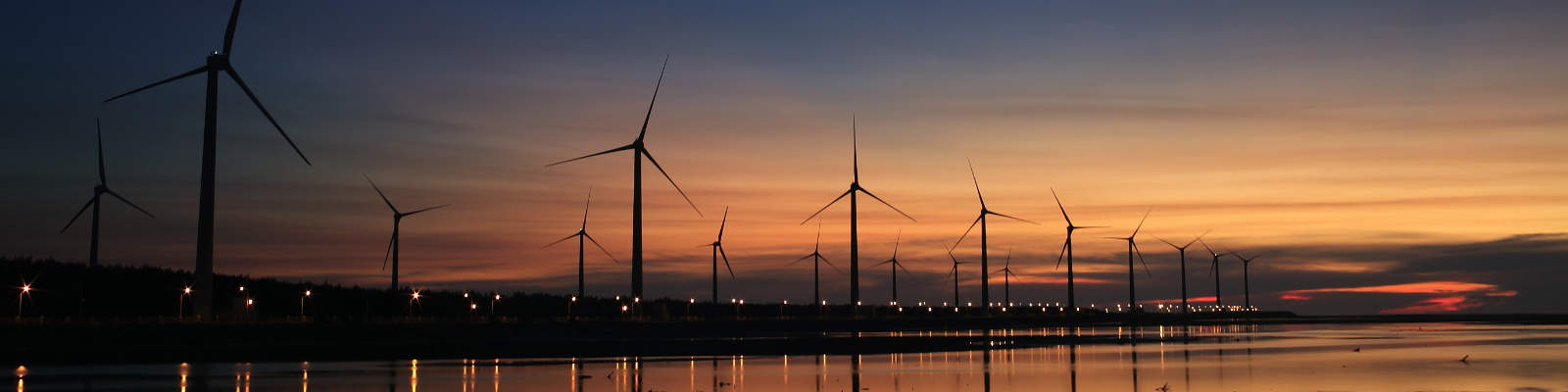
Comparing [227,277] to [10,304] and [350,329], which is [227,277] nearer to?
[10,304]

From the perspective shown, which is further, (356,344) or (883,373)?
(356,344)

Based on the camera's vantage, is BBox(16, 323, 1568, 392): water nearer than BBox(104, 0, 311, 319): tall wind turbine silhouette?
Yes

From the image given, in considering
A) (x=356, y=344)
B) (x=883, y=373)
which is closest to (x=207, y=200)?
(x=356, y=344)

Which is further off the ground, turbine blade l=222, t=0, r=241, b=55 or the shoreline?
turbine blade l=222, t=0, r=241, b=55

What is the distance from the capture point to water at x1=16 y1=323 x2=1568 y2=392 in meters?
40.5

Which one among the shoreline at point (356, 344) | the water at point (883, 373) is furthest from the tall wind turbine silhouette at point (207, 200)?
the water at point (883, 373)

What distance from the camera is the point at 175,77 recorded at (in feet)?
275

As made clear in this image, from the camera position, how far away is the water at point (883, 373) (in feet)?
133

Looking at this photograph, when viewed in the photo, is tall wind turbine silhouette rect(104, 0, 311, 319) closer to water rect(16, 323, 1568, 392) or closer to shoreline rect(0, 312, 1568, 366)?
shoreline rect(0, 312, 1568, 366)

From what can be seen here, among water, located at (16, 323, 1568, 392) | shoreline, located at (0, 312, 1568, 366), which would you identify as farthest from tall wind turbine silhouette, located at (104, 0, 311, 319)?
water, located at (16, 323, 1568, 392)

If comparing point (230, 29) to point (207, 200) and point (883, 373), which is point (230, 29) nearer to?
point (207, 200)

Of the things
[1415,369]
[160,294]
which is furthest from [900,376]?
[160,294]

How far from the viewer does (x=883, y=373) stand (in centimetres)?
4731

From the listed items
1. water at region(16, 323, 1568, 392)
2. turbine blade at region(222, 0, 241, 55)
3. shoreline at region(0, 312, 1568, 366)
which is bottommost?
water at region(16, 323, 1568, 392)
